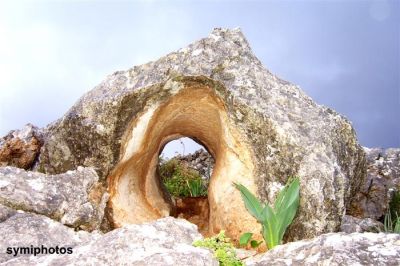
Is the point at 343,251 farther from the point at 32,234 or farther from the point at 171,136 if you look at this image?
the point at 171,136

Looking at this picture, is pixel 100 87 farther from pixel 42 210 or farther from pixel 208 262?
pixel 208 262

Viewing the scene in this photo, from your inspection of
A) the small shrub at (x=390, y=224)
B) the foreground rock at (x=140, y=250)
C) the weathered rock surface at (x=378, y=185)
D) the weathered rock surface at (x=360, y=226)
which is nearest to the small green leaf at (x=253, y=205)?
the foreground rock at (x=140, y=250)

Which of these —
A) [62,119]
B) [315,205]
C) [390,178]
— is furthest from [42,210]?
[390,178]

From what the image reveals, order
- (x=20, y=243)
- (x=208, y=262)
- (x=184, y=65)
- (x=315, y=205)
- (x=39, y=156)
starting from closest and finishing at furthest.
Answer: (x=208, y=262) → (x=20, y=243) → (x=315, y=205) → (x=184, y=65) → (x=39, y=156)

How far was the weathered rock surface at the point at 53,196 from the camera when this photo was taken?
5.40 metres

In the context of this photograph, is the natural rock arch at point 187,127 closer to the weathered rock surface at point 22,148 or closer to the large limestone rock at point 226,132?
the large limestone rock at point 226,132

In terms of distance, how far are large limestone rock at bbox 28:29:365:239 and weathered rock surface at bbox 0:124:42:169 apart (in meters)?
0.71

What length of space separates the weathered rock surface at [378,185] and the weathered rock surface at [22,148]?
6.86m

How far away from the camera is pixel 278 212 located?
5.77 meters

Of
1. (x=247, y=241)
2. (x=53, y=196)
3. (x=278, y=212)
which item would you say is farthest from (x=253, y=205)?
(x=53, y=196)

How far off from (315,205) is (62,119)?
422 cm

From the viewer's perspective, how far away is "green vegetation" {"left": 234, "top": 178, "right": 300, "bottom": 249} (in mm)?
5691

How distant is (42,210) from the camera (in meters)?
5.49

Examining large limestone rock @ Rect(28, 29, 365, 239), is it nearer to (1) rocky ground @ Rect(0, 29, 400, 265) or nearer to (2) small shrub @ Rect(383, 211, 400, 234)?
(1) rocky ground @ Rect(0, 29, 400, 265)
